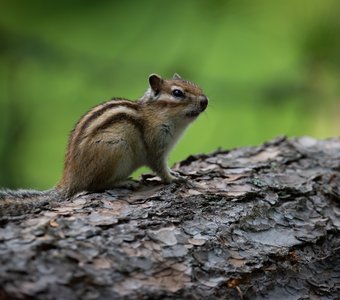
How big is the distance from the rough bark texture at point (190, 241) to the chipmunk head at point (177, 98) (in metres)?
0.37

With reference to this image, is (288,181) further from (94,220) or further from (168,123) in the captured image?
(94,220)

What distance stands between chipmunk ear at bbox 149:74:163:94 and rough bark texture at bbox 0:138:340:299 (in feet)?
1.87

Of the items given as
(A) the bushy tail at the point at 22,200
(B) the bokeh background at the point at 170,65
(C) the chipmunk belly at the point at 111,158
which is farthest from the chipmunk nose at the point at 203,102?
(A) the bushy tail at the point at 22,200

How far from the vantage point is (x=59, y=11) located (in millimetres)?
5422

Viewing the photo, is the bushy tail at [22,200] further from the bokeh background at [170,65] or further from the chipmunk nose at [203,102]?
the bokeh background at [170,65]

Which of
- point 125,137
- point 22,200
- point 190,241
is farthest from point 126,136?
point 190,241

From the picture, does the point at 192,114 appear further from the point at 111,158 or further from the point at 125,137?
the point at 111,158

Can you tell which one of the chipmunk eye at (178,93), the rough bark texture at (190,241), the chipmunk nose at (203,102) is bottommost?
the rough bark texture at (190,241)

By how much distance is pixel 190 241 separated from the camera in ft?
8.51

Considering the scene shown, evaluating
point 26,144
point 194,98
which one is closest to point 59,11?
point 26,144

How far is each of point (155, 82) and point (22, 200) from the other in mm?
1356

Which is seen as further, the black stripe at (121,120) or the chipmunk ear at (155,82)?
the chipmunk ear at (155,82)

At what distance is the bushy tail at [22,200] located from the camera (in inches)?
99.0

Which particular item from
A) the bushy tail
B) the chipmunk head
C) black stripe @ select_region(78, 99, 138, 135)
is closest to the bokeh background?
the chipmunk head
